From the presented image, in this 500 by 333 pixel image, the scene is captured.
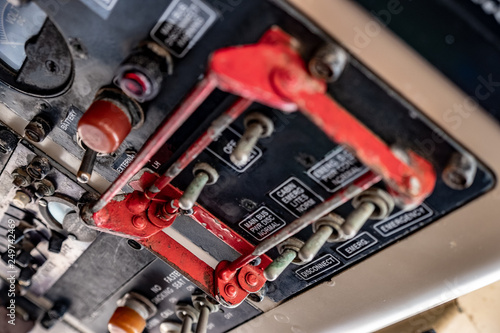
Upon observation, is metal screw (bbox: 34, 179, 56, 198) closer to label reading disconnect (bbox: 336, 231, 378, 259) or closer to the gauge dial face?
the gauge dial face

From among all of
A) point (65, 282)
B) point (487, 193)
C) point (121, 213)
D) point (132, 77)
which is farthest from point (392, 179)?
point (65, 282)

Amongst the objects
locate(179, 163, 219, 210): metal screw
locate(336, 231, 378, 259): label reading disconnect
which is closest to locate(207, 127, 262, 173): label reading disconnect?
locate(179, 163, 219, 210): metal screw

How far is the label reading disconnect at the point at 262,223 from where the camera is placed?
1.02 m

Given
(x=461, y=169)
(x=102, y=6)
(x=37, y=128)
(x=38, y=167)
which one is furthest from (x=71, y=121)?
(x=461, y=169)

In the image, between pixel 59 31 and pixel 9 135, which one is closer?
pixel 59 31

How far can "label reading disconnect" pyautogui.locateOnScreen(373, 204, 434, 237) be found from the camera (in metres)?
0.88

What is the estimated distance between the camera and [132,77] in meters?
0.82

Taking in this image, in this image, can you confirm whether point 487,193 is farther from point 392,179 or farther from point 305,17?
point 305,17

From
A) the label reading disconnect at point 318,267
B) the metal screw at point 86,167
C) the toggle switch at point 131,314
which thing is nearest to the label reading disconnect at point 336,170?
the label reading disconnect at point 318,267

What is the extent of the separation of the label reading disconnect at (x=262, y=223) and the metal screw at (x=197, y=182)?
0.45 ft

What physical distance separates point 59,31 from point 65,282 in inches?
38.8

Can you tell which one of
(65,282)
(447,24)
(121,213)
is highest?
(447,24)

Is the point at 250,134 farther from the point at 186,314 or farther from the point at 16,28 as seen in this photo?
the point at 186,314

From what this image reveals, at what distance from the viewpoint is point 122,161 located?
1.07 m
